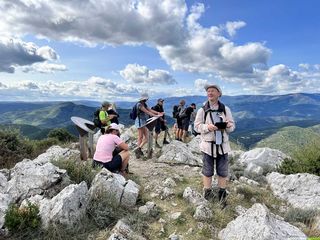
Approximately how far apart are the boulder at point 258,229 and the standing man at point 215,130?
1.54 metres

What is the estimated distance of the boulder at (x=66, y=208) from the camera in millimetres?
6023

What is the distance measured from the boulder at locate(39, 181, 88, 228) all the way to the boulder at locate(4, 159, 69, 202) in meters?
0.75

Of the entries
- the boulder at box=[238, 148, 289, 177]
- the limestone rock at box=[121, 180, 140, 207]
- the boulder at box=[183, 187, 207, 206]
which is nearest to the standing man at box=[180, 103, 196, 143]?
the boulder at box=[238, 148, 289, 177]

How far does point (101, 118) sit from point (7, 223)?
7.15m

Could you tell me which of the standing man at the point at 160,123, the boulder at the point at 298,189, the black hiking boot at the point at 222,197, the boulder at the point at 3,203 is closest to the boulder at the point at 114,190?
the boulder at the point at 3,203

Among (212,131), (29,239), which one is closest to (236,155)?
(212,131)

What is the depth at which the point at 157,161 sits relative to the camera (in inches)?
529

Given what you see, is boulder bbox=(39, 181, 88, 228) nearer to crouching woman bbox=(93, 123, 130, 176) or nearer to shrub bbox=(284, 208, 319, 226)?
crouching woman bbox=(93, 123, 130, 176)

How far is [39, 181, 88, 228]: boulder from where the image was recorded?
6.02 meters

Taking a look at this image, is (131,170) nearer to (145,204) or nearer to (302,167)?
(145,204)

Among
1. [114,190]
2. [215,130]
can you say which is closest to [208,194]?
[215,130]

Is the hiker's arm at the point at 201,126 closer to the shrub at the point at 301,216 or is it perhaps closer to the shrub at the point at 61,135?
the shrub at the point at 301,216

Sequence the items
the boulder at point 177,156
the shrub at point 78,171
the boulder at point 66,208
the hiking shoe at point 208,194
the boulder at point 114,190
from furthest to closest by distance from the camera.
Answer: the boulder at point 177,156 < the shrub at point 78,171 < the hiking shoe at point 208,194 < the boulder at point 114,190 < the boulder at point 66,208

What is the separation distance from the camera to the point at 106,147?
386 inches
